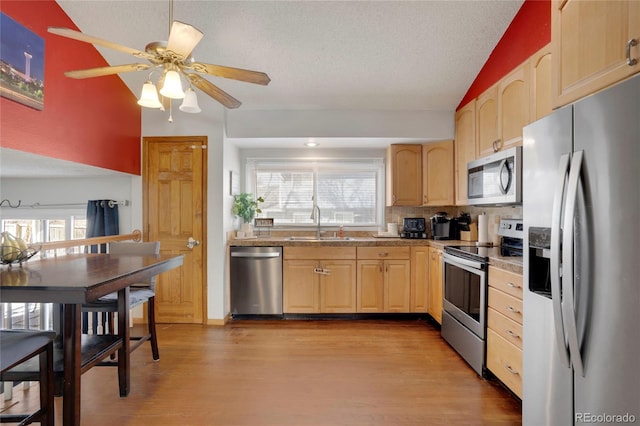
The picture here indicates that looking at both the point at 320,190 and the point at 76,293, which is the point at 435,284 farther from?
the point at 76,293

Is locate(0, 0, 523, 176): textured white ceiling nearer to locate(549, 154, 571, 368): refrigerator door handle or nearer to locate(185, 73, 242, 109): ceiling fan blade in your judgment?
locate(185, 73, 242, 109): ceiling fan blade

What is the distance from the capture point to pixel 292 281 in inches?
144

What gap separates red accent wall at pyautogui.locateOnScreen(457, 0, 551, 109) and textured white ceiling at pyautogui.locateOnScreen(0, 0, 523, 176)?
63 millimetres

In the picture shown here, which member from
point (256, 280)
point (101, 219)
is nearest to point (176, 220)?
point (101, 219)

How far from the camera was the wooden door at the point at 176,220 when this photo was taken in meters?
3.57

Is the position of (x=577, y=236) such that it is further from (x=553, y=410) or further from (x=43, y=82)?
(x=43, y=82)

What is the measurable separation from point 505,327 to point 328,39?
2.58m

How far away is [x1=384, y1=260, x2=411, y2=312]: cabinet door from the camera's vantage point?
3.64 metres

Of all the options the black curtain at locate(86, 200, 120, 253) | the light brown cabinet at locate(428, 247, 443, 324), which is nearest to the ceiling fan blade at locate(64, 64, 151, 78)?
the black curtain at locate(86, 200, 120, 253)

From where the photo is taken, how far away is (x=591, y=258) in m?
1.18

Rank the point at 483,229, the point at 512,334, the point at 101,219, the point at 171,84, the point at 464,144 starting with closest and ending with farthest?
the point at 171,84
the point at 512,334
the point at 483,229
the point at 464,144
the point at 101,219

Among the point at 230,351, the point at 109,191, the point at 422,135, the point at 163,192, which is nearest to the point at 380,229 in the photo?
the point at 422,135

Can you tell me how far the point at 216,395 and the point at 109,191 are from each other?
2.93m

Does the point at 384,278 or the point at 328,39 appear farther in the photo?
the point at 384,278
